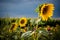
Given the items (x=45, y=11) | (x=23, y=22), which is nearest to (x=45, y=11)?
(x=45, y=11)

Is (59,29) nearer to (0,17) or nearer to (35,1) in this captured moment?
(35,1)

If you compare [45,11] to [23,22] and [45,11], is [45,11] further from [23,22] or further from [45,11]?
[23,22]

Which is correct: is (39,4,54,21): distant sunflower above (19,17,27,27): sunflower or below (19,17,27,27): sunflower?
above

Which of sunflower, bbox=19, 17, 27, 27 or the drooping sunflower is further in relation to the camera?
sunflower, bbox=19, 17, 27, 27

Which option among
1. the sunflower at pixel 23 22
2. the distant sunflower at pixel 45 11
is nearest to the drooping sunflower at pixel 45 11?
the distant sunflower at pixel 45 11

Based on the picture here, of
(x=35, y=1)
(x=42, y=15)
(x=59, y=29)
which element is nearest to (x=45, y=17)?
(x=42, y=15)

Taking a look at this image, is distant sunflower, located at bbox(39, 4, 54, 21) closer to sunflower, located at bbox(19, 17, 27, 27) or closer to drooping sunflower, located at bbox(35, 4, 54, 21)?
drooping sunflower, located at bbox(35, 4, 54, 21)

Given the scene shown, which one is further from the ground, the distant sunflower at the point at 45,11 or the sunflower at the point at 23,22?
the distant sunflower at the point at 45,11

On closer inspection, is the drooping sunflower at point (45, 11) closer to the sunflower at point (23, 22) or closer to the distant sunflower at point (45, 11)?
the distant sunflower at point (45, 11)

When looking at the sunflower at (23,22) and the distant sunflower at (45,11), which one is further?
the sunflower at (23,22)

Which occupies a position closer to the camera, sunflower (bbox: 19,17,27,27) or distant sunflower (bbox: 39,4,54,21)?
distant sunflower (bbox: 39,4,54,21)

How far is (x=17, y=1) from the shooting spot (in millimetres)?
1274

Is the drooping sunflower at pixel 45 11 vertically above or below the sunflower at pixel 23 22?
above

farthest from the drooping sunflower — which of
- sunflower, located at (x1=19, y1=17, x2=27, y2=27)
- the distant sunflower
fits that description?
sunflower, located at (x1=19, y1=17, x2=27, y2=27)
